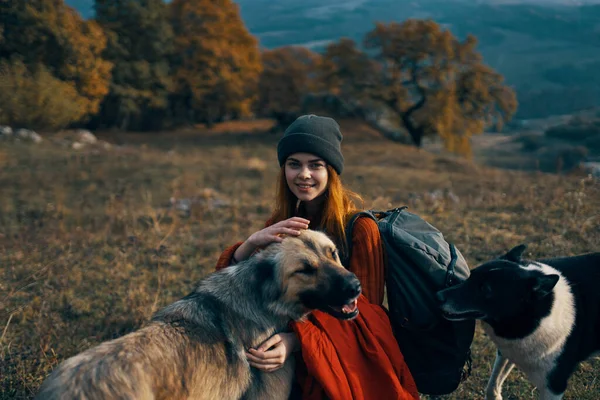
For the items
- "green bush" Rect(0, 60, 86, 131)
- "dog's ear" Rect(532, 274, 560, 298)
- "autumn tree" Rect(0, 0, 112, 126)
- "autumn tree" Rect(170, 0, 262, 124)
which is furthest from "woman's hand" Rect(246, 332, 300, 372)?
"autumn tree" Rect(170, 0, 262, 124)

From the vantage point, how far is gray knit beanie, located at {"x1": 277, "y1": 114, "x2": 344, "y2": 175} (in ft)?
10.5

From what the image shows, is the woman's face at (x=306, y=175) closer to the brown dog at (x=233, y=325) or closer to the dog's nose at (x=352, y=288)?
the brown dog at (x=233, y=325)

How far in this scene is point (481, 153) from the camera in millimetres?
38281

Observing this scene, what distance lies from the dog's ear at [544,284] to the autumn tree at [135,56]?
31.1 meters

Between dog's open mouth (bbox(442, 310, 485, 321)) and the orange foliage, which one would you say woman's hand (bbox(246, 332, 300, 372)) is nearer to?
dog's open mouth (bbox(442, 310, 485, 321))

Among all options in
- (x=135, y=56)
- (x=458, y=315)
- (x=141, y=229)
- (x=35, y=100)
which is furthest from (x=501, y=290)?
(x=135, y=56)

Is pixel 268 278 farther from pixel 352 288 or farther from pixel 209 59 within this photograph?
pixel 209 59

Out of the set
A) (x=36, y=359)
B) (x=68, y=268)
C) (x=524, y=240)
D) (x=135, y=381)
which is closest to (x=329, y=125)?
(x=135, y=381)

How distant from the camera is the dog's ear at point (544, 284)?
122 inches

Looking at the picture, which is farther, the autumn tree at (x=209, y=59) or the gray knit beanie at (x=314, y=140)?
the autumn tree at (x=209, y=59)

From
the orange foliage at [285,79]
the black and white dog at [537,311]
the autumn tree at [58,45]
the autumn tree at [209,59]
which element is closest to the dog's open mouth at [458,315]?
the black and white dog at [537,311]

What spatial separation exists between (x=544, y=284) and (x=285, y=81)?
3459 cm

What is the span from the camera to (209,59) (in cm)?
3356

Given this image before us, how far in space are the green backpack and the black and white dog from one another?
0.11 metres
